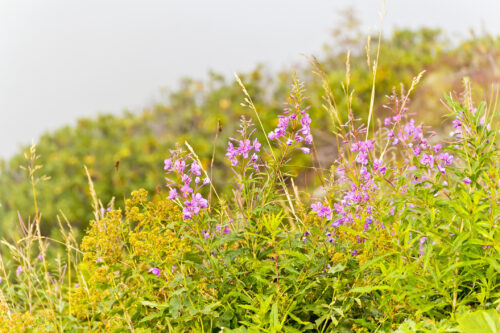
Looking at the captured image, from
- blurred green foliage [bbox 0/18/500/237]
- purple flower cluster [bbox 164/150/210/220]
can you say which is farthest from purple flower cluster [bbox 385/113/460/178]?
blurred green foliage [bbox 0/18/500/237]

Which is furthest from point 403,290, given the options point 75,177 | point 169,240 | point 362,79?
point 362,79

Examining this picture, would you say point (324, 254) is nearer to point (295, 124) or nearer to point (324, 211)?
point (324, 211)

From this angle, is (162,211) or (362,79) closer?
(162,211)

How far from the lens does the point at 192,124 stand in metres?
8.23

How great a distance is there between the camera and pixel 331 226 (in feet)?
9.14

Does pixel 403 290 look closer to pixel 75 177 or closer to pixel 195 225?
pixel 195 225

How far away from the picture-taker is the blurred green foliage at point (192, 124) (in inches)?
271

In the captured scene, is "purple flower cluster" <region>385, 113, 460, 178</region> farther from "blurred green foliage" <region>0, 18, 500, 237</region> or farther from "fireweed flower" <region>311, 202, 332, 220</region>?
"blurred green foliage" <region>0, 18, 500, 237</region>

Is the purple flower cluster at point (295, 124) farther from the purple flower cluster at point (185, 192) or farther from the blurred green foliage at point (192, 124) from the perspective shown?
the blurred green foliage at point (192, 124)

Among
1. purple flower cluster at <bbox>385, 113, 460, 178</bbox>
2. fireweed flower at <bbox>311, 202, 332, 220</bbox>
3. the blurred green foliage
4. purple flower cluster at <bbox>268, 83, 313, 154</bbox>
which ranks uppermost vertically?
purple flower cluster at <bbox>268, 83, 313, 154</bbox>

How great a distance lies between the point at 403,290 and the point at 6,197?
6.06 m

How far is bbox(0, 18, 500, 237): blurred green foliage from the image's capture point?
6871 mm

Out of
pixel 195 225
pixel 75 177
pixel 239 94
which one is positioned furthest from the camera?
pixel 239 94

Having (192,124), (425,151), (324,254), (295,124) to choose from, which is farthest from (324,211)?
(192,124)
